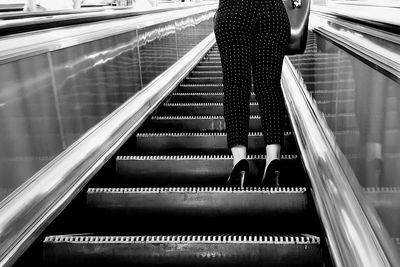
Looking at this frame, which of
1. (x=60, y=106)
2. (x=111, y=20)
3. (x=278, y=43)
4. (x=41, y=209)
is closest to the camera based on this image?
(x=41, y=209)

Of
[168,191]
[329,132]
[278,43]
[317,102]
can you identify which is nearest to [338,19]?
[278,43]

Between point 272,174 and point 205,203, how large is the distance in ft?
1.29

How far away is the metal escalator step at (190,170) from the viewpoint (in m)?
2.71

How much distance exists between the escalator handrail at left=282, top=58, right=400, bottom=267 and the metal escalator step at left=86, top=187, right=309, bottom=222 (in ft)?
0.59

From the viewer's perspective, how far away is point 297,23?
8.77 feet

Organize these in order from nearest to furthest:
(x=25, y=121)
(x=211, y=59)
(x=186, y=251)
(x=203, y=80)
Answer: (x=186, y=251) → (x=25, y=121) → (x=203, y=80) → (x=211, y=59)

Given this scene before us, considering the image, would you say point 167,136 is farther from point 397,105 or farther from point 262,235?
point 397,105

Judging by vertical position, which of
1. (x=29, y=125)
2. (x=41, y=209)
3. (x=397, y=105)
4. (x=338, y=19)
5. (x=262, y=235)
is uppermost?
(x=338, y=19)

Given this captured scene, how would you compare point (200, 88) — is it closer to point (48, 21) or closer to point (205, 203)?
point (205, 203)

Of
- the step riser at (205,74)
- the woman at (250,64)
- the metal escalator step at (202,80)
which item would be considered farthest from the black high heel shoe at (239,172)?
the step riser at (205,74)

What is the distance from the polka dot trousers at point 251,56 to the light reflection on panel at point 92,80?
83 cm

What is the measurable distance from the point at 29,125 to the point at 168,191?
0.72m

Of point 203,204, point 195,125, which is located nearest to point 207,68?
point 195,125

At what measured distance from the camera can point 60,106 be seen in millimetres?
2414
